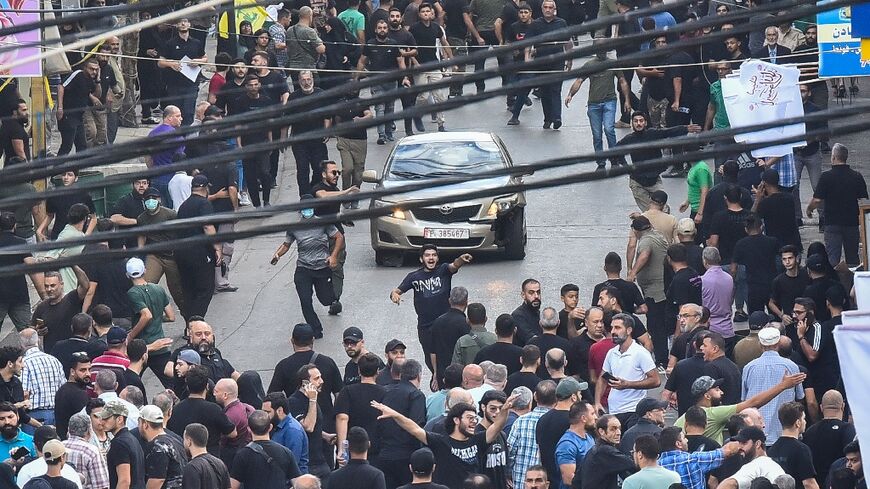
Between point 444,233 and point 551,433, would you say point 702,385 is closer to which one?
point 551,433

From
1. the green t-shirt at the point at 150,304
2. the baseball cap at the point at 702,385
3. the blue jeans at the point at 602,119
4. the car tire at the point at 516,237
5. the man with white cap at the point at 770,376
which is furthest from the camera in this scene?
the blue jeans at the point at 602,119

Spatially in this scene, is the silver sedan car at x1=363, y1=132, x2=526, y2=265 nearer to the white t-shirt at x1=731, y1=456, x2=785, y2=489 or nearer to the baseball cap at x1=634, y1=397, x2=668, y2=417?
the baseball cap at x1=634, y1=397, x2=668, y2=417

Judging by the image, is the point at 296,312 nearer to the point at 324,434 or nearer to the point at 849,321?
the point at 324,434

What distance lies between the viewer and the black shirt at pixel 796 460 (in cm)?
1104

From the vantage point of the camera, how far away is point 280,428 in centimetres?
1152

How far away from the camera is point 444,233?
18.8 metres

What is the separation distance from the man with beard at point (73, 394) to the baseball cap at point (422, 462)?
10.7 feet

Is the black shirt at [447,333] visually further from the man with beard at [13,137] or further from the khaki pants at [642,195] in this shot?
the man with beard at [13,137]

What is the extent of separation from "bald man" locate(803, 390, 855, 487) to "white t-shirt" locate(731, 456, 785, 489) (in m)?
1.28

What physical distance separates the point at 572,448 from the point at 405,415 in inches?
58.0

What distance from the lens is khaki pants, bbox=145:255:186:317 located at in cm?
1672

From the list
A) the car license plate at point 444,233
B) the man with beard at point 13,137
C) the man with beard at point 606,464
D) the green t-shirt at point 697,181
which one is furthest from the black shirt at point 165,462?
the green t-shirt at point 697,181

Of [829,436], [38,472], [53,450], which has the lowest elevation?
[829,436]

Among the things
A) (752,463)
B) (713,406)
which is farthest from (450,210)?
(752,463)
